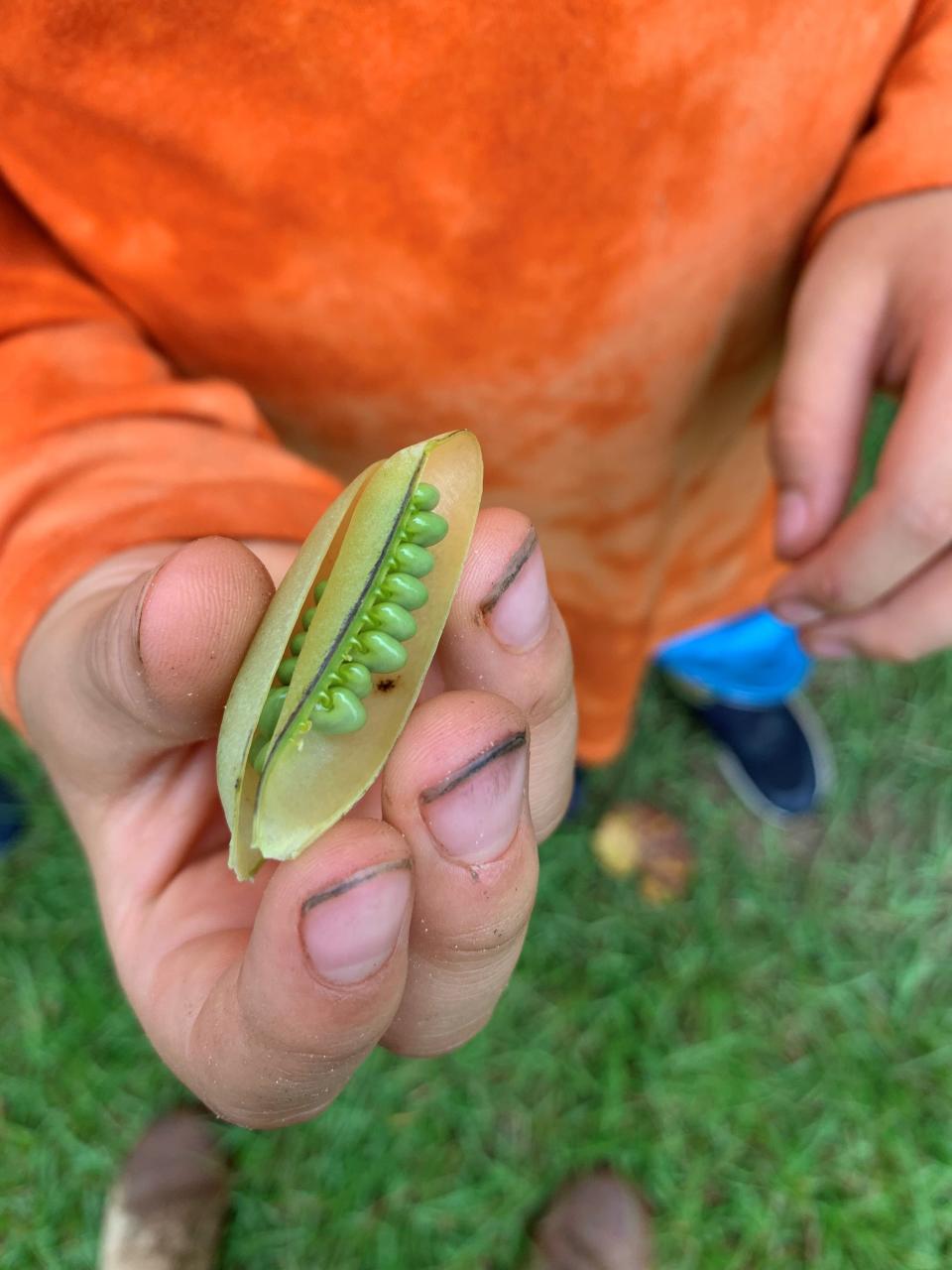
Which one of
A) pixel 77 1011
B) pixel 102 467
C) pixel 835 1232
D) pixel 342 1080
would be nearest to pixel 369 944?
pixel 342 1080

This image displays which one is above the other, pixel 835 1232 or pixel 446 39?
pixel 446 39

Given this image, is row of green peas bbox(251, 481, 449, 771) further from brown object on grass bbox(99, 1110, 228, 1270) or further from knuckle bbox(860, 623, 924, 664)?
brown object on grass bbox(99, 1110, 228, 1270)

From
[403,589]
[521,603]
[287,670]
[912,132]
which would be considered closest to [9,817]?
[287,670]

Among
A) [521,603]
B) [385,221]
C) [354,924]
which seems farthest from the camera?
[385,221]

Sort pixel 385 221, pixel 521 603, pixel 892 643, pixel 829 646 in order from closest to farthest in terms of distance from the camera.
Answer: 1. pixel 521 603
2. pixel 385 221
3. pixel 892 643
4. pixel 829 646

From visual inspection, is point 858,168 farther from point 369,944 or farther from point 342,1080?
point 342,1080

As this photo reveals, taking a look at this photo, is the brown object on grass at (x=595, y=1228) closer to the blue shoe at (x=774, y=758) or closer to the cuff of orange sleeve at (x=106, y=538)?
the blue shoe at (x=774, y=758)

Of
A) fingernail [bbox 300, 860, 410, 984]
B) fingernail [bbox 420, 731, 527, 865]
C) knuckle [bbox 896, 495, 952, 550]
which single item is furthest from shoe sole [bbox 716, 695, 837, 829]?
fingernail [bbox 300, 860, 410, 984]

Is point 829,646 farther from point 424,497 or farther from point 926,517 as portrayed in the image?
point 424,497
